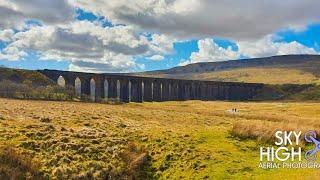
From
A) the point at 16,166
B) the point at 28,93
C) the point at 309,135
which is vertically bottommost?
the point at 16,166

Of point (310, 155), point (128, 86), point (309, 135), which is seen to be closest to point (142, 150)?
point (310, 155)

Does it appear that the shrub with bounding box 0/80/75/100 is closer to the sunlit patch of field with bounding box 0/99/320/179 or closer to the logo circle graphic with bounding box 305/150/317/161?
the sunlit patch of field with bounding box 0/99/320/179

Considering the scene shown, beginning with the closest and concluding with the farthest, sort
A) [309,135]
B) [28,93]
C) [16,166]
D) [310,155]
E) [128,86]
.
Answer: [16,166], [310,155], [309,135], [28,93], [128,86]

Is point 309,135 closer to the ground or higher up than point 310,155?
higher up

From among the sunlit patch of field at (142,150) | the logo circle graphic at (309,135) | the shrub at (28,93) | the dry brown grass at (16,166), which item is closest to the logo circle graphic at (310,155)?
the sunlit patch of field at (142,150)

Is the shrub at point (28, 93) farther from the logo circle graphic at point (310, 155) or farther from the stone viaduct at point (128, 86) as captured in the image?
the logo circle graphic at point (310, 155)

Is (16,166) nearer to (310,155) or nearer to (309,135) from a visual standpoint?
(310,155)

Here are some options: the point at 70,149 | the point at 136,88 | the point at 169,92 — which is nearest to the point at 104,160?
the point at 70,149

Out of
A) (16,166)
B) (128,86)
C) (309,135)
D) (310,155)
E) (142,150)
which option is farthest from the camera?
(128,86)

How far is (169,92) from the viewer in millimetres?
183250

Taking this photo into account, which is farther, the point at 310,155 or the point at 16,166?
the point at 310,155

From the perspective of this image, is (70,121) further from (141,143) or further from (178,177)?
(178,177)

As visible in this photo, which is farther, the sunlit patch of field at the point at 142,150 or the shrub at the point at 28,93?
the shrub at the point at 28,93

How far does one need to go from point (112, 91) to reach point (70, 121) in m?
116
